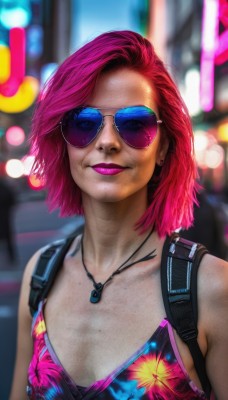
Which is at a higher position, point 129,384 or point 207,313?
point 207,313

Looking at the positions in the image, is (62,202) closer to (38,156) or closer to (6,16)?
(38,156)

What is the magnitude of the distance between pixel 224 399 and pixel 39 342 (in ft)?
1.92

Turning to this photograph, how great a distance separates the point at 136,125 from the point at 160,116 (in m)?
0.16

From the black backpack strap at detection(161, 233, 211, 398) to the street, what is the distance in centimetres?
86

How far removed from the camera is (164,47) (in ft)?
155

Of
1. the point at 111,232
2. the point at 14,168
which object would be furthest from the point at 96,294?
the point at 14,168

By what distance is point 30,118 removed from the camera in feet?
6.68

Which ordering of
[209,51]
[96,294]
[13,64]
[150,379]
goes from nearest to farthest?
1. [150,379]
2. [96,294]
3. [209,51]
4. [13,64]

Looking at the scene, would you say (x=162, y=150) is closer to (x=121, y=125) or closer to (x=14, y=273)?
(x=121, y=125)

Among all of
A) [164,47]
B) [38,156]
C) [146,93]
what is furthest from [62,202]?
[164,47]

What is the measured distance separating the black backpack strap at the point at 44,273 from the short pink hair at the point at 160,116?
16 cm

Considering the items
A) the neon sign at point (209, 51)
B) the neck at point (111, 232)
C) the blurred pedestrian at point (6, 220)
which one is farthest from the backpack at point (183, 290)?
the blurred pedestrian at point (6, 220)

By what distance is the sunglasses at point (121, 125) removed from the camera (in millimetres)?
1576

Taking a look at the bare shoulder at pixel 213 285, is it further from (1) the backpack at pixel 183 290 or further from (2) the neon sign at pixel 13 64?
(2) the neon sign at pixel 13 64
